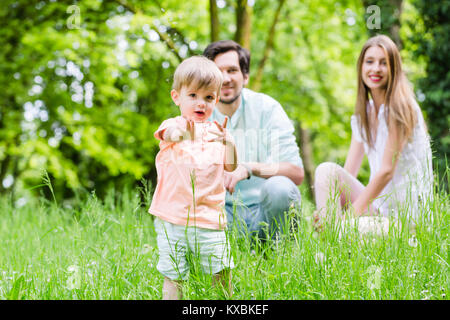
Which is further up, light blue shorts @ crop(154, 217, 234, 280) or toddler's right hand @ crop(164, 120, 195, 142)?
toddler's right hand @ crop(164, 120, 195, 142)

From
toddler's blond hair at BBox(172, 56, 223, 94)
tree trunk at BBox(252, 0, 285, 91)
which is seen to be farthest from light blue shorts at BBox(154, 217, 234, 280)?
tree trunk at BBox(252, 0, 285, 91)

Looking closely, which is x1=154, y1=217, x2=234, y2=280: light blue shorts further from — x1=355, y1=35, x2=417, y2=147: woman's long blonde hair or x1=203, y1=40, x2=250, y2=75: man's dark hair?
x1=355, y1=35, x2=417, y2=147: woman's long blonde hair

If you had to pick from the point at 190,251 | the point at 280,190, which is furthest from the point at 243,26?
the point at 190,251

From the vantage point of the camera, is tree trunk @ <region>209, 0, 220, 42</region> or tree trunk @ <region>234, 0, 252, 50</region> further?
tree trunk @ <region>234, 0, 252, 50</region>

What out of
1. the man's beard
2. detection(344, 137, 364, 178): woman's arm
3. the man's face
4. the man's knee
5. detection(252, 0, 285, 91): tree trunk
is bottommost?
the man's knee

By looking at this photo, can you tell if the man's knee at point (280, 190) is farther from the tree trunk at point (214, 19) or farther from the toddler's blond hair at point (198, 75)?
the tree trunk at point (214, 19)

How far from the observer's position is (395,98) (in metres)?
2.90

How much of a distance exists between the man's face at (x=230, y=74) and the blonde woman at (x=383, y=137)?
2.48ft

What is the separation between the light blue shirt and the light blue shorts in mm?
1204

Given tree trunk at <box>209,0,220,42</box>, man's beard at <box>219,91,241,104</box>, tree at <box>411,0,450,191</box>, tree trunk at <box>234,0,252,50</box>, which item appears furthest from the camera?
tree trunk at <box>234,0,252,50</box>

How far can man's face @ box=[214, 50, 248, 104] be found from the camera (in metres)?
2.81

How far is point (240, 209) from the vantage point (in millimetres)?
2971
